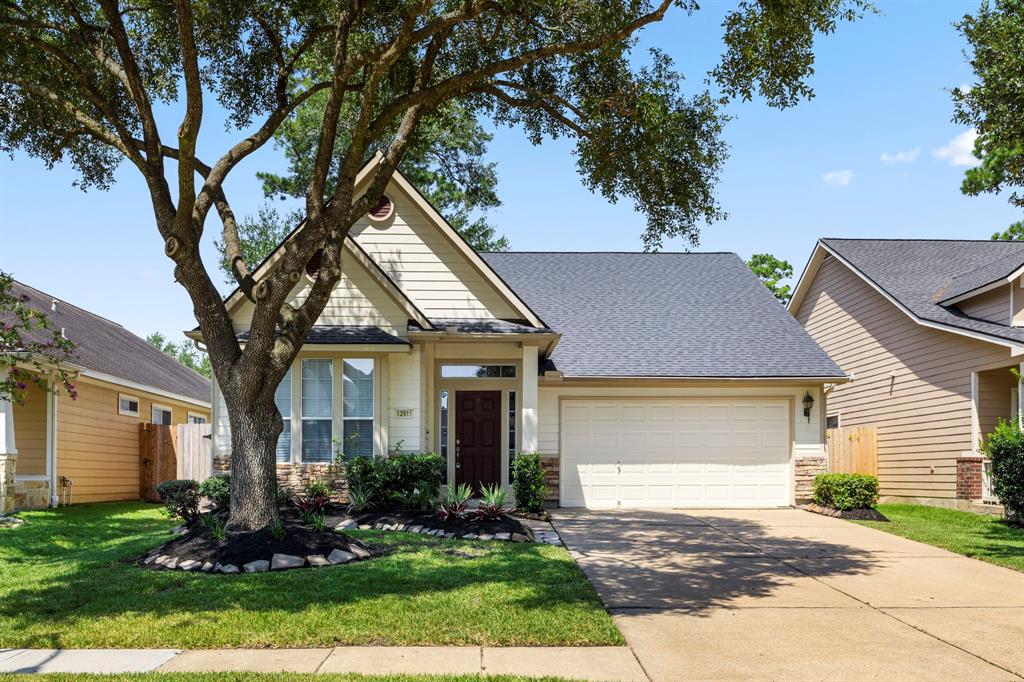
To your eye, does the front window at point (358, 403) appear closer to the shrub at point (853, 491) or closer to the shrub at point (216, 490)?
the shrub at point (216, 490)

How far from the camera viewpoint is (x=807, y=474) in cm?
1753

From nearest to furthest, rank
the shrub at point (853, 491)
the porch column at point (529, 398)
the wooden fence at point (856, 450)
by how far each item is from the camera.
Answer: the porch column at point (529, 398)
the shrub at point (853, 491)
the wooden fence at point (856, 450)

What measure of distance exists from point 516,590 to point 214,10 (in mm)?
9248

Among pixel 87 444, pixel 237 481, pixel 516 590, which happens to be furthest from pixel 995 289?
pixel 87 444

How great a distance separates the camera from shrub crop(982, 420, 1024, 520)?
1385cm

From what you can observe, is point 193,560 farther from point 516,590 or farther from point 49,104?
point 49,104

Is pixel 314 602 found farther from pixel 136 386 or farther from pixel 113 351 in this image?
pixel 113 351

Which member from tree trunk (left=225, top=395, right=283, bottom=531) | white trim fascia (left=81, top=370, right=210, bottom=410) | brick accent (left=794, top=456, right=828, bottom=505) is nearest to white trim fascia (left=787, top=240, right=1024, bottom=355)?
brick accent (left=794, top=456, right=828, bottom=505)

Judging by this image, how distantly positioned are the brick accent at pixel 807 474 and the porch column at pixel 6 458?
49.4ft

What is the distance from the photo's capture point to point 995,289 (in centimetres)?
1720

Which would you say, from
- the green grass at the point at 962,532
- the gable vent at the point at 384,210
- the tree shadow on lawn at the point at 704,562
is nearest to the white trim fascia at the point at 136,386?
the gable vent at the point at 384,210

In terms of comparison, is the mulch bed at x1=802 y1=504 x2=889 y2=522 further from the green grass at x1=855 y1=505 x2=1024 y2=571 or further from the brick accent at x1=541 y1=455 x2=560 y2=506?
the brick accent at x1=541 y1=455 x2=560 y2=506

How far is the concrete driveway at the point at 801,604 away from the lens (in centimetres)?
A: 626

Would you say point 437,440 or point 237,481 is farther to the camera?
Answer: point 437,440
